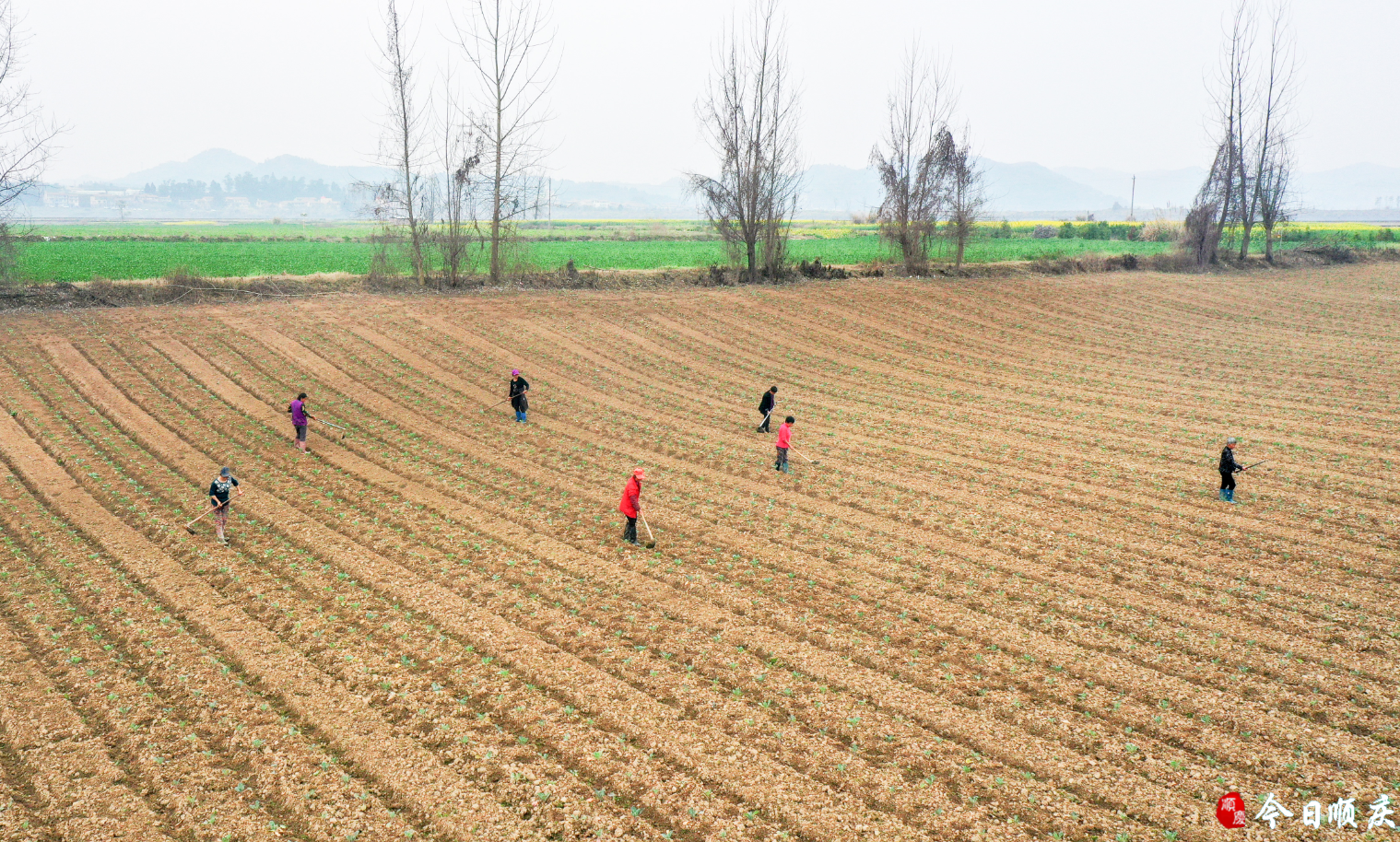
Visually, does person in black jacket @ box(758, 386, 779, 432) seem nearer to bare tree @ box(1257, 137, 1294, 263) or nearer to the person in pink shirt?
the person in pink shirt

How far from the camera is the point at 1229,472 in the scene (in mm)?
16547

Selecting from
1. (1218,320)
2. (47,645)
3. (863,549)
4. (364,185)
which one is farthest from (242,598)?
(1218,320)

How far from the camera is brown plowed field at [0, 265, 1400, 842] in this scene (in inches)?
336

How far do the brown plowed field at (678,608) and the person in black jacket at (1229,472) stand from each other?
46cm

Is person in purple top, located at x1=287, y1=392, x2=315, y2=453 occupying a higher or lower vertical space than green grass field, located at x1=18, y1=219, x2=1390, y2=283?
lower

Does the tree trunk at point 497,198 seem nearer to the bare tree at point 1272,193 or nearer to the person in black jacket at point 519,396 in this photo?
the person in black jacket at point 519,396

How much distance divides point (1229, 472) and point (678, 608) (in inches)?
484

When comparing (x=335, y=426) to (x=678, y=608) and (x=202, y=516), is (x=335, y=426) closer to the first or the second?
(x=202, y=516)

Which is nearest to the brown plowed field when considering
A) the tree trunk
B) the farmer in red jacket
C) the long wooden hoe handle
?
the long wooden hoe handle

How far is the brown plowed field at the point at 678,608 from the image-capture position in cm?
852

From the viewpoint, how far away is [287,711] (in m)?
9.84

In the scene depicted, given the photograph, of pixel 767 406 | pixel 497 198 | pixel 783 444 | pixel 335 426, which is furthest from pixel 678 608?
pixel 497 198

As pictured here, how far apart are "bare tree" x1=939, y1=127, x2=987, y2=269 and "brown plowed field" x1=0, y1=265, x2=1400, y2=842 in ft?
73.7

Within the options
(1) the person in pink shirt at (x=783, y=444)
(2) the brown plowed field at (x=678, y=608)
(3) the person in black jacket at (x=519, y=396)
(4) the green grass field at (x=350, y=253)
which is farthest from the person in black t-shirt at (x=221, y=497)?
(4) the green grass field at (x=350, y=253)
